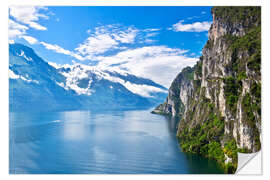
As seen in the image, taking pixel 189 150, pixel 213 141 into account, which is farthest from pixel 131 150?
pixel 213 141

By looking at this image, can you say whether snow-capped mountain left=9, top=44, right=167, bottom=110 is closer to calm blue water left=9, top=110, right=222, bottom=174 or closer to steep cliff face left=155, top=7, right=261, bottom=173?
calm blue water left=9, top=110, right=222, bottom=174

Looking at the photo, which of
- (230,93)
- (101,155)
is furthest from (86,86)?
(230,93)

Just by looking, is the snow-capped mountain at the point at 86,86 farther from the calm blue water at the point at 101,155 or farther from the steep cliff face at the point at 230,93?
the steep cliff face at the point at 230,93

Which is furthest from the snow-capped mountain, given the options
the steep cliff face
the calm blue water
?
the steep cliff face

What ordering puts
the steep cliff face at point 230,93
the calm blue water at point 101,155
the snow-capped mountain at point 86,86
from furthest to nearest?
the snow-capped mountain at point 86,86
the calm blue water at point 101,155
the steep cliff face at point 230,93

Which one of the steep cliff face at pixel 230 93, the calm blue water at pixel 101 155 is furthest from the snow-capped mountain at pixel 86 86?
the steep cliff face at pixel 230 93

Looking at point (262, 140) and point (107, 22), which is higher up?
point (107, 22)
